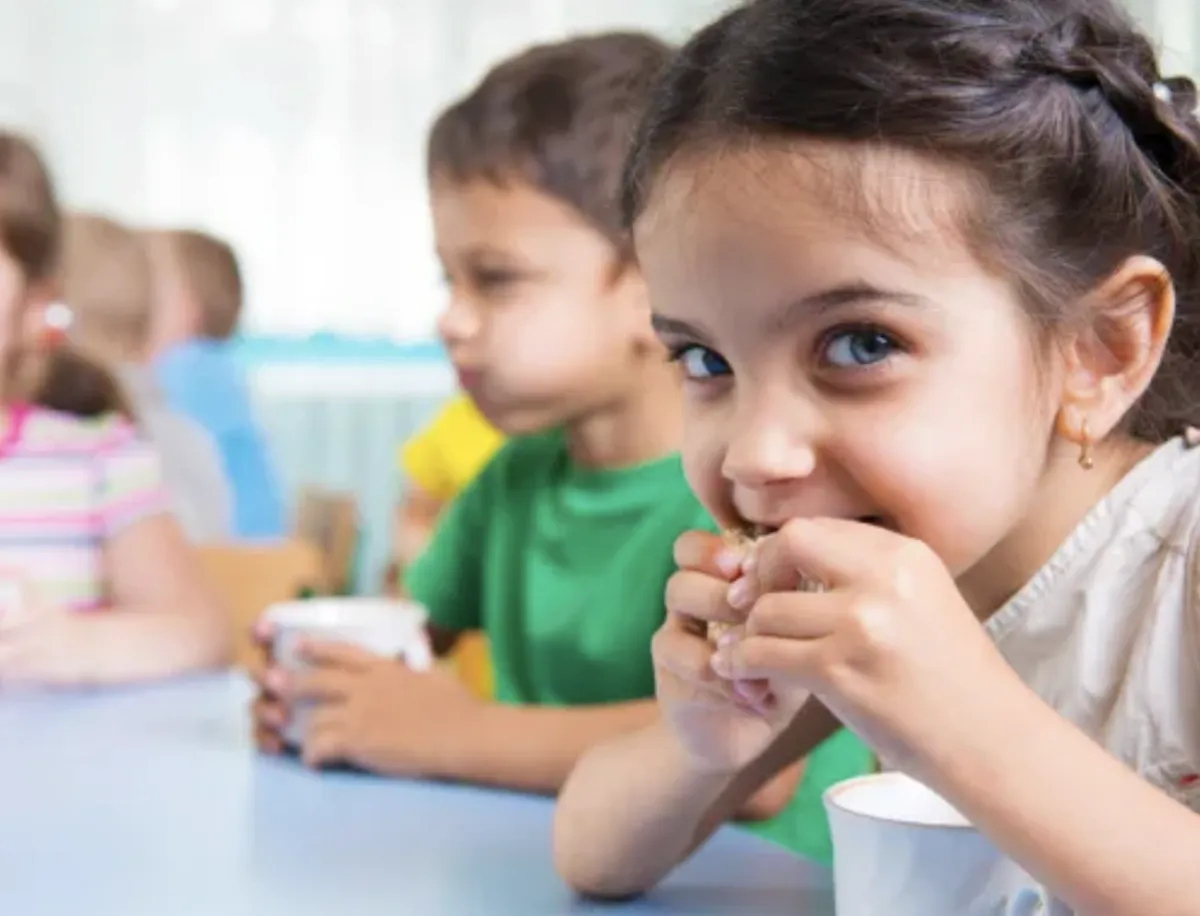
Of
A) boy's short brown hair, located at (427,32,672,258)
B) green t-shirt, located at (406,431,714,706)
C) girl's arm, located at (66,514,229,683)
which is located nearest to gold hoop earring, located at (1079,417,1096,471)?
green t-shirt, located at (406,431,714,706)

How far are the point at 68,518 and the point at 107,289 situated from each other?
172 centimetres

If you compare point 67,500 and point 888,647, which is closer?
point 888,647

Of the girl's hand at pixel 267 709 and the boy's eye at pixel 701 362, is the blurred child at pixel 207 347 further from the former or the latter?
the boy's eye at pixel 701 362

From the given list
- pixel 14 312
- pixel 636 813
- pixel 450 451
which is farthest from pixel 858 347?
pixel 450 451

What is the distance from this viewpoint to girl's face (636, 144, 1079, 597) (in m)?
0.62

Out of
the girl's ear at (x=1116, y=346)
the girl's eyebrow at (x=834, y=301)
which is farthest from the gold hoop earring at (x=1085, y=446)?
the girl's eyebrow at (x=834, y=301)

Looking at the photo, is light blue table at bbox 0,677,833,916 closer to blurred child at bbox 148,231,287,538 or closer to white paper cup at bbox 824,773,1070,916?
white paper cup at bbox 824,773,1070,916

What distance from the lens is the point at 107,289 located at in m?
3.34

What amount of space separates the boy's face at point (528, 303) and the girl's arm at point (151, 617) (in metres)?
0.46

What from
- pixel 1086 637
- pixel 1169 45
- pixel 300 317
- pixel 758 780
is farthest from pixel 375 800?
pixel 300 317

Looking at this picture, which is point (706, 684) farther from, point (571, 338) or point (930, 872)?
point (571, 338)

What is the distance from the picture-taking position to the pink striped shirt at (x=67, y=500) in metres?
1.71

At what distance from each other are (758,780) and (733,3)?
395 mm

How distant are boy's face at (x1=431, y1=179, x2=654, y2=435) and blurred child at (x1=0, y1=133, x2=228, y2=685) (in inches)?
18.7
